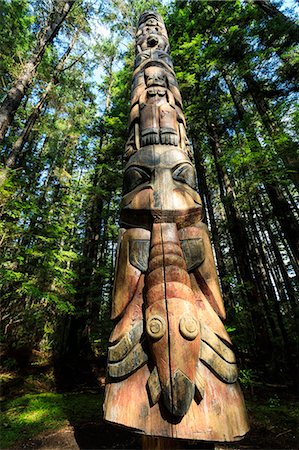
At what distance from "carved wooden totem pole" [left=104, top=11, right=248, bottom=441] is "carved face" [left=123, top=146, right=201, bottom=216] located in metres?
0.01

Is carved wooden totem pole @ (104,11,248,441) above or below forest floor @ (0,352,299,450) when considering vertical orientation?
above

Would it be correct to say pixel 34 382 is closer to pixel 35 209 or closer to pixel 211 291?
pixel 35 209

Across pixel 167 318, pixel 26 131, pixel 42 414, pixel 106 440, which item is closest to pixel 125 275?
pixel 167 318

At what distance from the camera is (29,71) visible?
6.27 m

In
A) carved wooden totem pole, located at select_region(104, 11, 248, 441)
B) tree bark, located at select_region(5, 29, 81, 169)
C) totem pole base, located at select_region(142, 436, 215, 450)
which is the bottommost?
totem pole base, located at select_region(142, 436, 215, 450)

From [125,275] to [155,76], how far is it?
3.47 metres

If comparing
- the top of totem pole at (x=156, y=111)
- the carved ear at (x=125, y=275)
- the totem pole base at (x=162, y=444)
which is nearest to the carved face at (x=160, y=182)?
the top of totem pole at (x=156, y=111)

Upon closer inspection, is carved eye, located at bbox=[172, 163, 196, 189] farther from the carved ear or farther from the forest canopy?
the forest canopy

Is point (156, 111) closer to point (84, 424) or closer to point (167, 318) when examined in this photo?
point (167, 318)

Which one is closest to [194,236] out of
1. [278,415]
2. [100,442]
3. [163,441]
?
[163,441]

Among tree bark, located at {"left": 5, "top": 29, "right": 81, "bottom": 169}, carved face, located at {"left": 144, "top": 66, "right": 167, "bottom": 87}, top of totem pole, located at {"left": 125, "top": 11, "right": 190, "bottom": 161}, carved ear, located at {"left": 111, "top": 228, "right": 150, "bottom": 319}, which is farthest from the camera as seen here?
tree bark, located at {"left": 5, "top": 29, "right": 81, "bottom": 169}

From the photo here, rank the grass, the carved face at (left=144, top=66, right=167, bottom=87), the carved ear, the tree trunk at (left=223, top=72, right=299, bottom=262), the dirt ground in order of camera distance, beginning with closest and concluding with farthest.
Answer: the carved ear → the dirt ground → the grass → the carved face at (left=144, top=66, right=167, bottom=87) → the tree trunk at (left=223, top=72, right=299, bottom=262)

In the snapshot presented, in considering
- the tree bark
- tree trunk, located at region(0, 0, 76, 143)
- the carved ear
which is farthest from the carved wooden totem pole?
the tree bark

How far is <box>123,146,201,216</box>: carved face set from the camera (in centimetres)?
249
